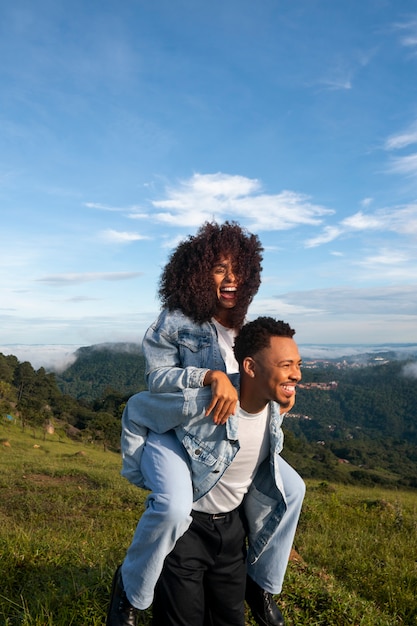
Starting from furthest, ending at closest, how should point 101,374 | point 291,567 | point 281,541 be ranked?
point 101,374 → point 291,567 → point 281,541

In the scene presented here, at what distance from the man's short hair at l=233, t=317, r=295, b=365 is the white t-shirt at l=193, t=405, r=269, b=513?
1.01 ft

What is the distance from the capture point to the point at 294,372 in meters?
Answer: 2.66

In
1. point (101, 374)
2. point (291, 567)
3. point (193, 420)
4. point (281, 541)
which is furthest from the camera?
point (101, 374)

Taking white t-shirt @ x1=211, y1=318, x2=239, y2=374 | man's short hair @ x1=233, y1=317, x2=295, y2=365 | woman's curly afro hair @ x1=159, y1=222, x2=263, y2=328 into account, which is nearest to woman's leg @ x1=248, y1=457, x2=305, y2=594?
white t-shirt @ x1=211, y1=318, x2=239, y2=374

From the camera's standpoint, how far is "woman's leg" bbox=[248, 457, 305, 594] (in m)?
2.92

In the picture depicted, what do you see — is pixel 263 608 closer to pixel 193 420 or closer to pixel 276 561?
pixel 276 561

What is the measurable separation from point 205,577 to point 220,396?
3.57 ft

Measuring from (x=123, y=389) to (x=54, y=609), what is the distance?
142 meters

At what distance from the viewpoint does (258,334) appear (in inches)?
105

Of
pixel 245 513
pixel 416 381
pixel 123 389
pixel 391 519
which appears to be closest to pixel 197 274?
pixel 245 513

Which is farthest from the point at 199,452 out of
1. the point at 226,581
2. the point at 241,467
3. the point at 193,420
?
the point at 226,581

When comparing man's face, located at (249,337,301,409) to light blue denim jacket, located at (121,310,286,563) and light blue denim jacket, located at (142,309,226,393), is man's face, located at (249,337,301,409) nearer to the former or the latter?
light blue denim jacket, located at (121,310,286,563)

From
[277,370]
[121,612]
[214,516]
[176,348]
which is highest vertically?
[176,348]

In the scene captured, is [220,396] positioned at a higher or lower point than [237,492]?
higher
